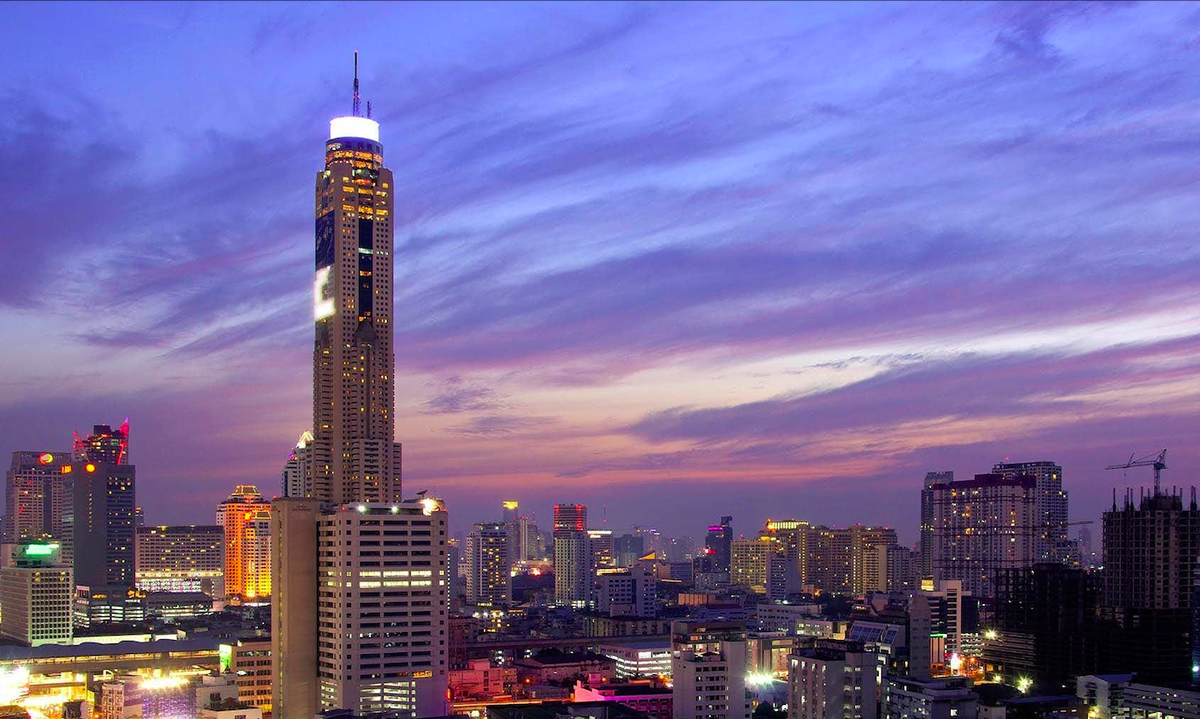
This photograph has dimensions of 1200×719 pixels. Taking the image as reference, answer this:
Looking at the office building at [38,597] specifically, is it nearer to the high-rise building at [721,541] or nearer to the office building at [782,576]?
the office building at [782,576]

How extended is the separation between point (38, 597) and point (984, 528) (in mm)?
76917

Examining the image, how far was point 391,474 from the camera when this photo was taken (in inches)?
3019

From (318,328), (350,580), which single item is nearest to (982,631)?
(318,328)

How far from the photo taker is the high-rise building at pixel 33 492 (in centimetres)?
13238

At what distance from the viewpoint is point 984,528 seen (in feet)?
386

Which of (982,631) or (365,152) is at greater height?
(365,152)

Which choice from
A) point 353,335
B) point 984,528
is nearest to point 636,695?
point 353,335

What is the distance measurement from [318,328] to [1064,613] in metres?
42.7

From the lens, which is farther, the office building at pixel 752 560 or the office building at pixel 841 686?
the office building at pixel 752 560

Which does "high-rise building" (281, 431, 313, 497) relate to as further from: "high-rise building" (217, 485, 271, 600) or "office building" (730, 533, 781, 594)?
"office building" (730, 533, 781, 594)

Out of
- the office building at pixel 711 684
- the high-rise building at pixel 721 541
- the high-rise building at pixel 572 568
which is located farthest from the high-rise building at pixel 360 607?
the high-rise building at pixel 721 541

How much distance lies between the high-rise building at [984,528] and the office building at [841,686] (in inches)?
2738

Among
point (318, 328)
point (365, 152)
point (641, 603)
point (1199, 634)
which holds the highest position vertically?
point (365, 152)

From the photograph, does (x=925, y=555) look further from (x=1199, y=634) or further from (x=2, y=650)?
(x=2, y=650)
